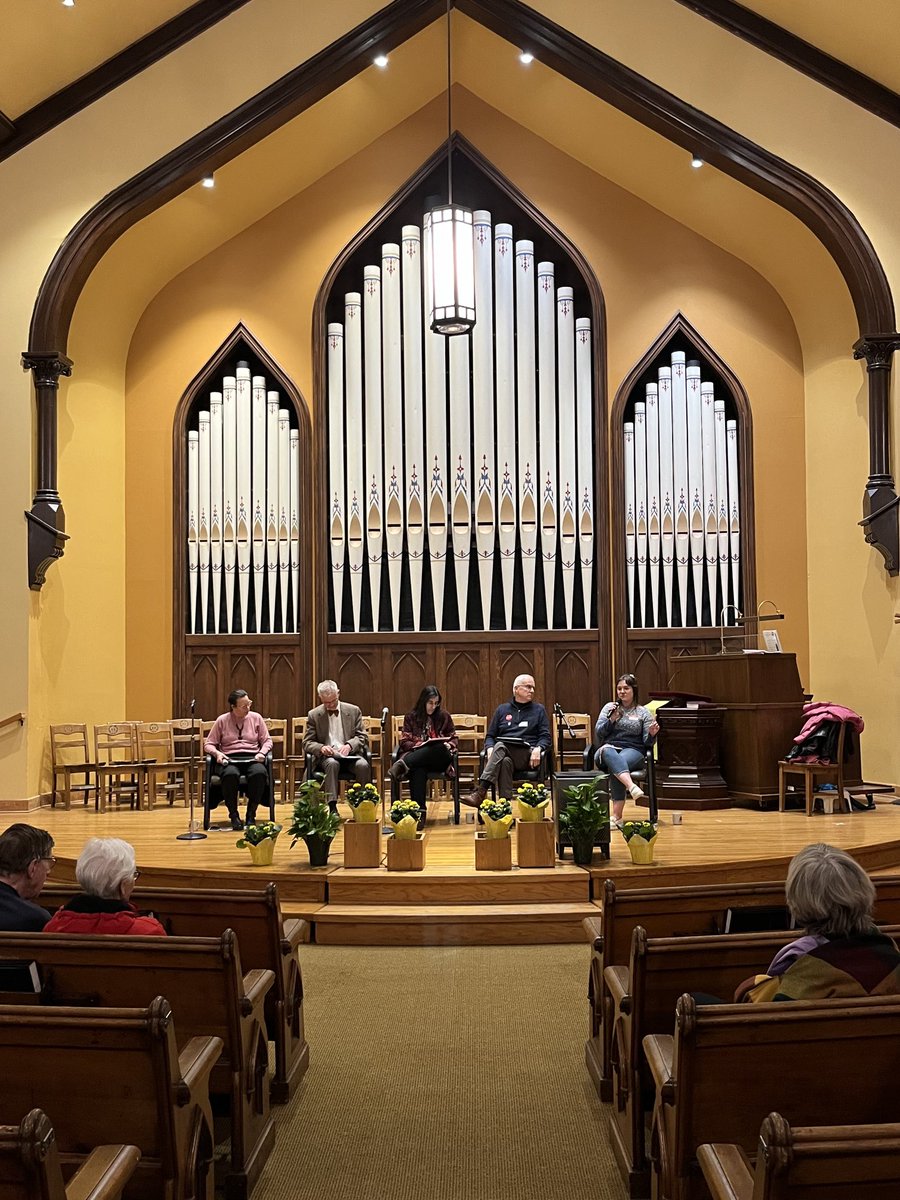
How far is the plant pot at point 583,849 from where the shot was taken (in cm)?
570

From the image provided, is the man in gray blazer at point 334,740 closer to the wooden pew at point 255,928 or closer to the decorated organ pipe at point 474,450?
the decorated organ pipe at point 474,450

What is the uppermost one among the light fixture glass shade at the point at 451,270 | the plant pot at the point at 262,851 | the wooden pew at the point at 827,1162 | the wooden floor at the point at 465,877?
the light fixture glass shade at the point at 451,270

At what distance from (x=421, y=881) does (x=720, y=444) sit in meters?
5.73

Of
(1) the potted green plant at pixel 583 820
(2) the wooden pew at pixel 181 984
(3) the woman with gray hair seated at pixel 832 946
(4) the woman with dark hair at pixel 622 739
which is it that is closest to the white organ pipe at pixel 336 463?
(4) the woman with dark hair at pixel 622 739

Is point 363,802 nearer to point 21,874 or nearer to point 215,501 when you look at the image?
point 21,874

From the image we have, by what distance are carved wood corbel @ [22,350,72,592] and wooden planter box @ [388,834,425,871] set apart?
14.2 feet

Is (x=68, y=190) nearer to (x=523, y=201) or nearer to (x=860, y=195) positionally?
(x=523, y=201)

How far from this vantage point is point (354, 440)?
32.7 feet

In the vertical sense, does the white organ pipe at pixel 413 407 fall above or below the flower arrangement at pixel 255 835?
above

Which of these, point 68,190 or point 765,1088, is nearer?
point 765,1088

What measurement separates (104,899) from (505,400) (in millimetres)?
7552

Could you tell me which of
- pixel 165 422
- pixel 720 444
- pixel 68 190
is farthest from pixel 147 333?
pixel 720 444

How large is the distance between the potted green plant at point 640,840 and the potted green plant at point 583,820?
0.53ft

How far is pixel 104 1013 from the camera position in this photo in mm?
2076
